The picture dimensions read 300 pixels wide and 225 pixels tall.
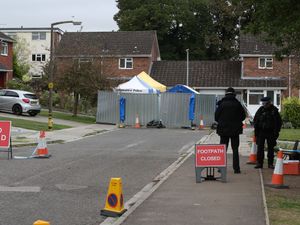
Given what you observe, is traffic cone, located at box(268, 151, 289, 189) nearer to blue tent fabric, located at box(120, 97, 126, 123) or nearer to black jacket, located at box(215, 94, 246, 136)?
black jacket, located at box(215, 94, 246, 136)

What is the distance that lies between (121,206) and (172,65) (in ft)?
152

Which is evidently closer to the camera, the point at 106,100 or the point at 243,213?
the point at 243,213

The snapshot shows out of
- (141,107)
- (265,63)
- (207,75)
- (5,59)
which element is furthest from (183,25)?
(141,107)

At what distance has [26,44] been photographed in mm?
70000

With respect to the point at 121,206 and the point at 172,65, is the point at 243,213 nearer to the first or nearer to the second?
the point at 121,206

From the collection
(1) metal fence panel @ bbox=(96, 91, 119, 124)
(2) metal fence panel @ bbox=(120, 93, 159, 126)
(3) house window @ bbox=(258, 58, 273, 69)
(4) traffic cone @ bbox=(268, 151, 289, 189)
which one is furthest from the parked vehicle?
(4) traffic cone @ bbox=(268, 151, 289, 189)

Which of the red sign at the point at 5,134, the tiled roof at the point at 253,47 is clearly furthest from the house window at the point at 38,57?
the red sign at the point at 5,134

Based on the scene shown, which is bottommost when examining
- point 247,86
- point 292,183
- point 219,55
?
point 292,183

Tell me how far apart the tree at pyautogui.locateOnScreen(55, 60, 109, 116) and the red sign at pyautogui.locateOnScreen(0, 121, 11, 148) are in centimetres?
2072

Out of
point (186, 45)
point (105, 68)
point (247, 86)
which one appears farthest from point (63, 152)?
point (186, 45)

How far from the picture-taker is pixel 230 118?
12.4 metres

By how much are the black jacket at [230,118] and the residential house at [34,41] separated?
58.8 metres

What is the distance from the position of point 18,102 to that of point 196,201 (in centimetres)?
2725

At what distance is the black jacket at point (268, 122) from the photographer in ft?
43.5
